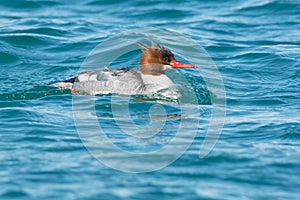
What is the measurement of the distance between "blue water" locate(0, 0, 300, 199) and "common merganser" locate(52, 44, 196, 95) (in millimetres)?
267

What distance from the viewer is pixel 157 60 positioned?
12.2 metres

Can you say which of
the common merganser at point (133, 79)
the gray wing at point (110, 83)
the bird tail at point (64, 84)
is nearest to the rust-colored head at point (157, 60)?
the common merganser at point (133, 79)

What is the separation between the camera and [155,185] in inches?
312

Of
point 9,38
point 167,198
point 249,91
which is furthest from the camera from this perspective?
point 9,38

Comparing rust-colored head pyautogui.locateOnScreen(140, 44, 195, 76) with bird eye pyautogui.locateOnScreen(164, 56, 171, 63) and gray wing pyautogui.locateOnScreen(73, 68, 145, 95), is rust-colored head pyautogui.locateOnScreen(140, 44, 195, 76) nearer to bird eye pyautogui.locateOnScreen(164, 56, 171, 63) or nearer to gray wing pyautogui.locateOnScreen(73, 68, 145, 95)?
bird eye pyautogui.locateOnScreen(164, 56, 171, 63)

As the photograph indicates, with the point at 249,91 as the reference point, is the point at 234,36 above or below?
above

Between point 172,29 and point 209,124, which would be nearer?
point 209,124

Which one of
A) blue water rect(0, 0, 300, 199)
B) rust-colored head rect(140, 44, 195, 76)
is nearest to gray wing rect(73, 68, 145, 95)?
blue water rect(0, 0, 300, 199)

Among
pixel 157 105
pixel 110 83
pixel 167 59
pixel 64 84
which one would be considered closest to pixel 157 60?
pixel 167 59

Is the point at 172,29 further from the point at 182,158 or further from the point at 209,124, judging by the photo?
the point at 182,158

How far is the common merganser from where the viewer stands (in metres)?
11.7

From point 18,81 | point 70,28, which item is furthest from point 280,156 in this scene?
point 70,28

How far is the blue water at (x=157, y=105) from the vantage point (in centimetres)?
799

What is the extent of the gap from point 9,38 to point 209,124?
21.6 ft
